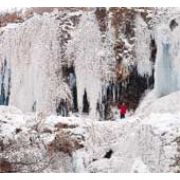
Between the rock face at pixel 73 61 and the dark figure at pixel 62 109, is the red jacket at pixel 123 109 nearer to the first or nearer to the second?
the rock face at pixel 73 61

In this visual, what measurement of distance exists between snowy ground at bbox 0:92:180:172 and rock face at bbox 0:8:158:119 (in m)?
0.07

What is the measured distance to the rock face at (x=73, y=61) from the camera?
3.33 metres

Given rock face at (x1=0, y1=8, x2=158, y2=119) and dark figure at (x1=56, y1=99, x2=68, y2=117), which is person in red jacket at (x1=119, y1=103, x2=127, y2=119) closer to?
rock face at (x1=0, y1=8, x2=158, y2=119)

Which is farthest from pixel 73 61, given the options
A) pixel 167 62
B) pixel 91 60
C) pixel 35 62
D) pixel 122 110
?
pixel 167 62

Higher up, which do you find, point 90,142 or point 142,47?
point 142,47

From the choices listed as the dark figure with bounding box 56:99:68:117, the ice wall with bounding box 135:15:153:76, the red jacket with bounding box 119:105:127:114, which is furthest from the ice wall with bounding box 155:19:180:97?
the dark figure with bounding box 56:99:68:117

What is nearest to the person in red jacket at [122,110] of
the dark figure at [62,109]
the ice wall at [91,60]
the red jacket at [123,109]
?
the red jacket at [123,109]

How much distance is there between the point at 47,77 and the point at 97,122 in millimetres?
368

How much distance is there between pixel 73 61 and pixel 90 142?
0.45 metres

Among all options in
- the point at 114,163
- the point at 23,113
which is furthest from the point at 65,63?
the point at 114,163

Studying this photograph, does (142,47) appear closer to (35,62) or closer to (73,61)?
(73,61)

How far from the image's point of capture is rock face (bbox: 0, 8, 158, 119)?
10.9 feet

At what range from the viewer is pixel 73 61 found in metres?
3.36
